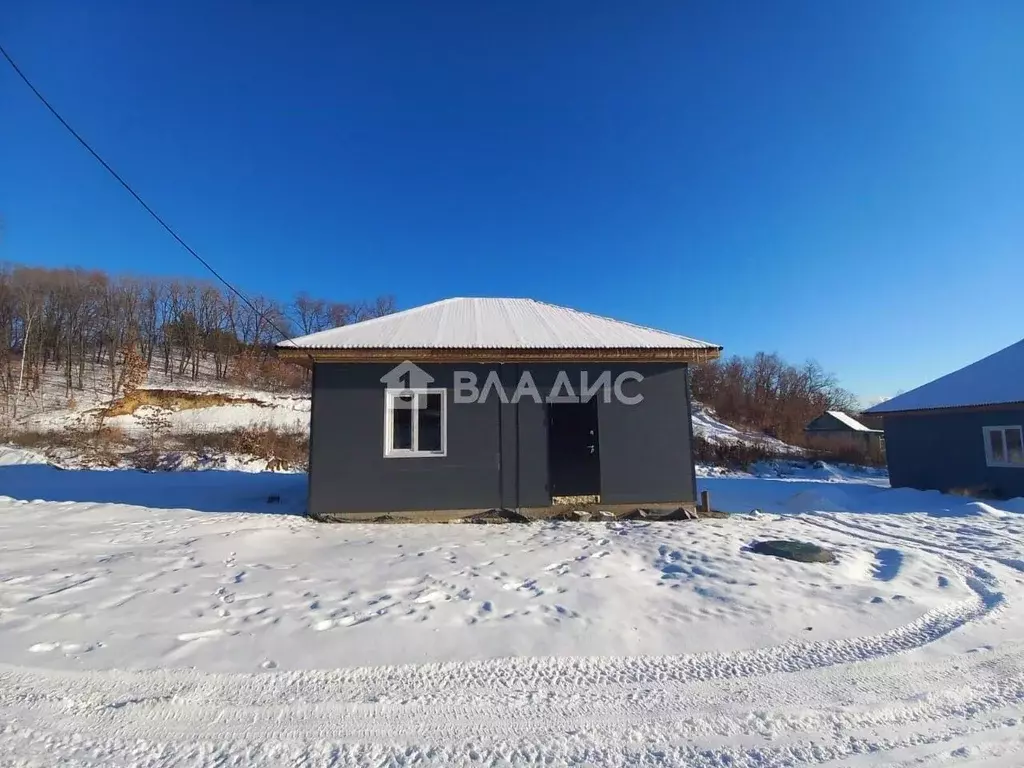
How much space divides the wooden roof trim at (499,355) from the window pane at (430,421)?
684 millimetres

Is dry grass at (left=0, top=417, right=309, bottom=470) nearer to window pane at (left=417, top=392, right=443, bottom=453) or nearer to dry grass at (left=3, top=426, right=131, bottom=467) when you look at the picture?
dry grass at (left=3, top=426, right=131, bottom=467)

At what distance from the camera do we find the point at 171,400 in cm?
2700

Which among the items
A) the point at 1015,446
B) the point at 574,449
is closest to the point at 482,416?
the point at 574,449

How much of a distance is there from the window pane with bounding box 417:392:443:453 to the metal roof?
3.13ft

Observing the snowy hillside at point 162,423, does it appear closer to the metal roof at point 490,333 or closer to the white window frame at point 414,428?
the metal roof at point 490,333

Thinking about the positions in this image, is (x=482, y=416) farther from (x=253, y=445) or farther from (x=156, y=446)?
(x=156, y=446)

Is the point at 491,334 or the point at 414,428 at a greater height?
the point at 491,334

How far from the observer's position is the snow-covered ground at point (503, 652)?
259 cm

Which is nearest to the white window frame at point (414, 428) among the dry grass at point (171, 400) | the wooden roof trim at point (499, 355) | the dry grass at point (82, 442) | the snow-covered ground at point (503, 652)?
the wooden roof trim at point (499, 355)

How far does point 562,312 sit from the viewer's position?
11594 millimetres

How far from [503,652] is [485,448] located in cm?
510

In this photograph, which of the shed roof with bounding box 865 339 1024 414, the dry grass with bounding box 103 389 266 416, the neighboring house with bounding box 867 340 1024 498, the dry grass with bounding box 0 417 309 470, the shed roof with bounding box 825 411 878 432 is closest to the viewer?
the neighboring house with bounding box 867 340 1024 498

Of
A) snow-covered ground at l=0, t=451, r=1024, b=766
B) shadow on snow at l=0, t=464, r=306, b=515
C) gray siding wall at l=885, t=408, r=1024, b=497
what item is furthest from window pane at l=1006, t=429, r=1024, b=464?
shadow on snow at l=0, t=464, r=306, b=515

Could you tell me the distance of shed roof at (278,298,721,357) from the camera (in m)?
8.52
